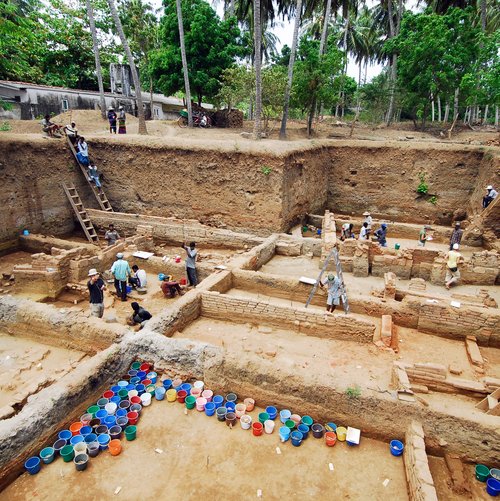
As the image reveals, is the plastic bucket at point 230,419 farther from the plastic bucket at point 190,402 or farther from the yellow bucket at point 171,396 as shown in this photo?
the yellow bucket at point 171,396

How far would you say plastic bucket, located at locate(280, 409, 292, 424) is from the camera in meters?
5.46

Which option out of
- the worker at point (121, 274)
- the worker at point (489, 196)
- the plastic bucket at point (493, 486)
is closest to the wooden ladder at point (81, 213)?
the worker at point (121, 274)

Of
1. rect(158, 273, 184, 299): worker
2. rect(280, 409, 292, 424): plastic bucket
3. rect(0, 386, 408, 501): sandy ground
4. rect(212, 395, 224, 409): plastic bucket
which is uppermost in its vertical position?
rect(158, 273, 184, 299): worker

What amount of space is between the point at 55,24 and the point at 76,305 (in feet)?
87.1

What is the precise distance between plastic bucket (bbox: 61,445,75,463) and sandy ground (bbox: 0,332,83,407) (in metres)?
1.39

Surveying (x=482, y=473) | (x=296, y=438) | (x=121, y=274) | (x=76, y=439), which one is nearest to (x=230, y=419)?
(x=296, y=438)

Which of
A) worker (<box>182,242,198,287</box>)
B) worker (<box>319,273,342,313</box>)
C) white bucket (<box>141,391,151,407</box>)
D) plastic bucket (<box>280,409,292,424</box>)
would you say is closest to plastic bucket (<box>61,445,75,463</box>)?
white bucket (<box>141,391,151,407</box>)

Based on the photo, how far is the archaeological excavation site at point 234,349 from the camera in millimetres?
4699

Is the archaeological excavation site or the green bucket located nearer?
the archaeological excavation site

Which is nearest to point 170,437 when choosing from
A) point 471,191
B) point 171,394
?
point 171,394

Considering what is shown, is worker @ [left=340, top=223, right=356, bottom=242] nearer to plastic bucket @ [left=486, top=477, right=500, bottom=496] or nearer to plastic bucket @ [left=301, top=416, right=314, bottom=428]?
plastic bucket @ [left=301, top=416, right=314, bottom=428]

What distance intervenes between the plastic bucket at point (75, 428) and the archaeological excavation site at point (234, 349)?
1 cm

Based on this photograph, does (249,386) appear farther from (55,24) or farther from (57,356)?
(55,24)

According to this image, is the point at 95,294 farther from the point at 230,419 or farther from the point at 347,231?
the point at 347,231
